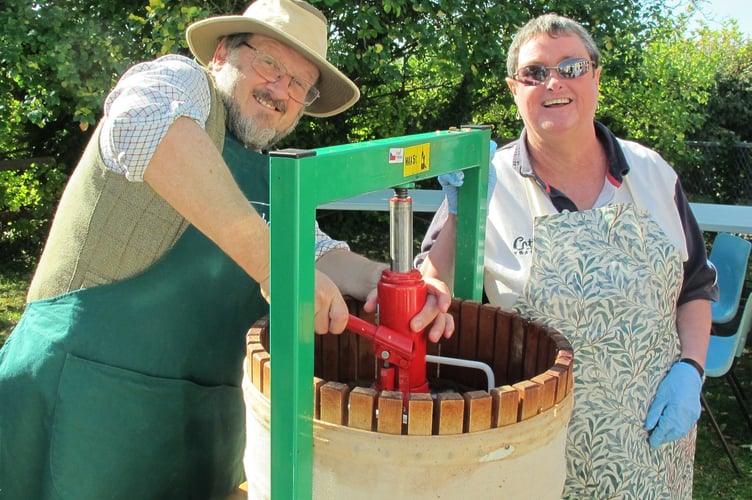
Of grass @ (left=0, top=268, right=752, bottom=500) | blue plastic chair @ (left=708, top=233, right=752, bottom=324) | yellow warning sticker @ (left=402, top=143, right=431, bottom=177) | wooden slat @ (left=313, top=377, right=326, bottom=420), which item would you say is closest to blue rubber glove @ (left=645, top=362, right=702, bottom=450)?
yellow warning sticker @ (left=402, top=143, right=431, bottom=177)

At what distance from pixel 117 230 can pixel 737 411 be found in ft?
13.6

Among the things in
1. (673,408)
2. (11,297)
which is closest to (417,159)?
(673,408)

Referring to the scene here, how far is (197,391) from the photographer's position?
147cm

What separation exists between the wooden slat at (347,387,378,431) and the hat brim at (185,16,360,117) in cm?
91

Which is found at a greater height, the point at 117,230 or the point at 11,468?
the point at 117,230

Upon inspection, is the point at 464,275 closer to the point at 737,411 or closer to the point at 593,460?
the point at 593,460

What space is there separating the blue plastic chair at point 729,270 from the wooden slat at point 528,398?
328 centimetres

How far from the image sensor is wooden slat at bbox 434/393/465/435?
3.26ft

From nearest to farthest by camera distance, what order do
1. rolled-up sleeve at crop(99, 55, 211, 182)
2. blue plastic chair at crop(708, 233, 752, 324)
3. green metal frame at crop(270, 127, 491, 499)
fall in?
green metal frame at crop(270, 127, 491, 499) < rolled-up sleeve at crop(99, 55, 211, 182) < blue plastic chair at crop(708, 233, 752, 324)

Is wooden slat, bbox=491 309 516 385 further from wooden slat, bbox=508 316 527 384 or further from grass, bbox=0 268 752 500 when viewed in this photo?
grass, bbox=0 268 752 500

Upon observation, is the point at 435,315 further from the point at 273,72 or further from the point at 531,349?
the point at 273,72

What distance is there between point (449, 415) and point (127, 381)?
699mm

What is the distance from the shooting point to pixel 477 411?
1.01 m

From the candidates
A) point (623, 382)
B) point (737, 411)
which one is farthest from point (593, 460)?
point (737, 411)
